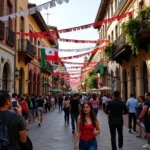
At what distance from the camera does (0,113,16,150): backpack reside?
10.8ft

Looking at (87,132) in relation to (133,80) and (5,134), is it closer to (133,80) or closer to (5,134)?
(5,134)

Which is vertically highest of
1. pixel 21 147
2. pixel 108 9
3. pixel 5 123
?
pixel 108 9

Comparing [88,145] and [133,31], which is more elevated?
[133,31]

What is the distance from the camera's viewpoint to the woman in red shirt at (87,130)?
5062 millimetres

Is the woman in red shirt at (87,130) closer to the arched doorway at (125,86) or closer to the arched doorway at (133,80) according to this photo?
the arched doorway at (133,80)

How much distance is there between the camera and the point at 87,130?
5.07 metres

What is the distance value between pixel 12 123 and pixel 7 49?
16.0 metres

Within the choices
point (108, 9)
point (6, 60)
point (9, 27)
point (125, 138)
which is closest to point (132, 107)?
point (125, 138)

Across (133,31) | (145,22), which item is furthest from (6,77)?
(145,22)

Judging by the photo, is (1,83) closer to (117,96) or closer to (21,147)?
(117,96)

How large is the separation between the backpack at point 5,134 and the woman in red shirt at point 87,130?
1.87 meters

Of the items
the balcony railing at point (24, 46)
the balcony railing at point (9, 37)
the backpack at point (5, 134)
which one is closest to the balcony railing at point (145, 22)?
the balcony railing at point (9, 37)

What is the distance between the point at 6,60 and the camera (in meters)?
19.0

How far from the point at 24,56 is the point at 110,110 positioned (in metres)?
15.9
